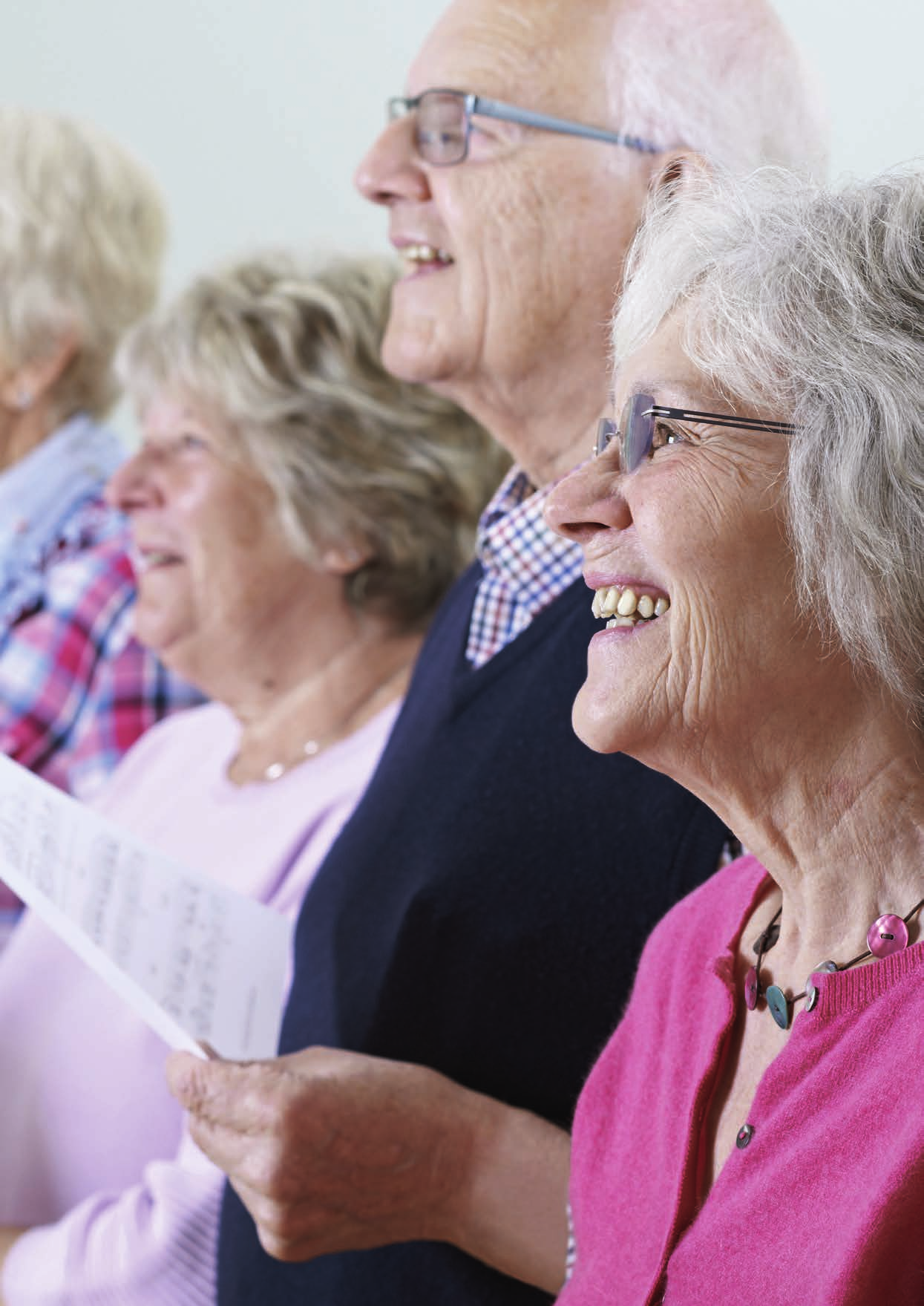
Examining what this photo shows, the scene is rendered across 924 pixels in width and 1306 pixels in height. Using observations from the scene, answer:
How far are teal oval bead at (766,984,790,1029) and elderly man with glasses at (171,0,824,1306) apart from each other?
0.29m

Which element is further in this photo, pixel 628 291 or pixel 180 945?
pixel 180 945

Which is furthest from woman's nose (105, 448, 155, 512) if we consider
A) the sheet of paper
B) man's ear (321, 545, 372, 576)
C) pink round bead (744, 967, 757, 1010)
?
pink round bead (744, 967, 757, 1010)

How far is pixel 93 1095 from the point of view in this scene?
5.23 feet

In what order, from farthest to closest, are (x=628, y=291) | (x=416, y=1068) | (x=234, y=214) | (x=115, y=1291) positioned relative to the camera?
(x=234, y=214) < (x=115, y=1291) < (x=416, y=1068) < (x=628, y=291)

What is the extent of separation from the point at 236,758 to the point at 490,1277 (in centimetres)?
87

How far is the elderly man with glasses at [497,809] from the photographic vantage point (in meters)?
1.08

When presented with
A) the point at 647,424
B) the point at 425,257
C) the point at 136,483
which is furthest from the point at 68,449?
the point at 647,424

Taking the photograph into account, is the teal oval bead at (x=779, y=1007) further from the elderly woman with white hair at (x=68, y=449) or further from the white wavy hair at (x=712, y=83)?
the elderly woman with white hair at (x=68, y=449)

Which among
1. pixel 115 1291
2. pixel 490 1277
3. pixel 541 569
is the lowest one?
pixel 115 1291

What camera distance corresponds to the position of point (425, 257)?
1.38 m

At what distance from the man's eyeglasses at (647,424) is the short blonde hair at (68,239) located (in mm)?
1712

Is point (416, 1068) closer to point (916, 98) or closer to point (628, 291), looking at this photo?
point (628, 291)

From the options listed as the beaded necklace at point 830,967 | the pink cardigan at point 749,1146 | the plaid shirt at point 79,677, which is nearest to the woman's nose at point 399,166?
the pink cardigan at point 749,1146

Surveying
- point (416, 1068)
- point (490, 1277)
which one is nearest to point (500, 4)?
point (416, 1068)
